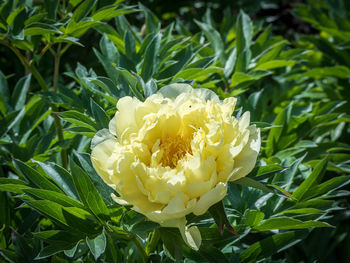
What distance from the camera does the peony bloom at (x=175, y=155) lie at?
727mm

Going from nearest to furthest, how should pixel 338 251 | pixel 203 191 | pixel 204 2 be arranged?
pixel 203 191
pixel 338 251
pixel 204 2

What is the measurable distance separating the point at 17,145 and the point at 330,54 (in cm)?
124

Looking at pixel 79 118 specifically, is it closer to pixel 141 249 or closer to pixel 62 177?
pixel 62 177

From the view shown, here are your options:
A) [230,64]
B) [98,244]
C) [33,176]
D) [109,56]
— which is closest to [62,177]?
[33,176]

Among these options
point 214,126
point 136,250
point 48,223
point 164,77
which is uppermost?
point 214,126

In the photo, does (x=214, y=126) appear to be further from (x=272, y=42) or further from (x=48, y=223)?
Result: (x=272, y=42)

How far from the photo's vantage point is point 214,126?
754mm

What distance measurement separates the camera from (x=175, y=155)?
0.81 meters

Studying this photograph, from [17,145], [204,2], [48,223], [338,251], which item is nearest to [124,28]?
[17,145]

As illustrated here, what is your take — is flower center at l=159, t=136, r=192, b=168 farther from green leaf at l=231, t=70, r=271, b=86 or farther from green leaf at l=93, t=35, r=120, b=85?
green leaf at l=231, t=70, r=271, b=86

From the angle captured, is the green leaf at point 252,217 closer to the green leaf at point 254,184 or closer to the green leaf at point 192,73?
the green leaf at point 254,184

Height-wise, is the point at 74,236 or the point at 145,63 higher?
the point at 145,63

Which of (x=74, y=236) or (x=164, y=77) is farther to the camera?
(x=164, y=77)

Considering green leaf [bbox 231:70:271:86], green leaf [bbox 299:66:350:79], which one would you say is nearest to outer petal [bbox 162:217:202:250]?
green leaf [bbox 231:70:271:86]
